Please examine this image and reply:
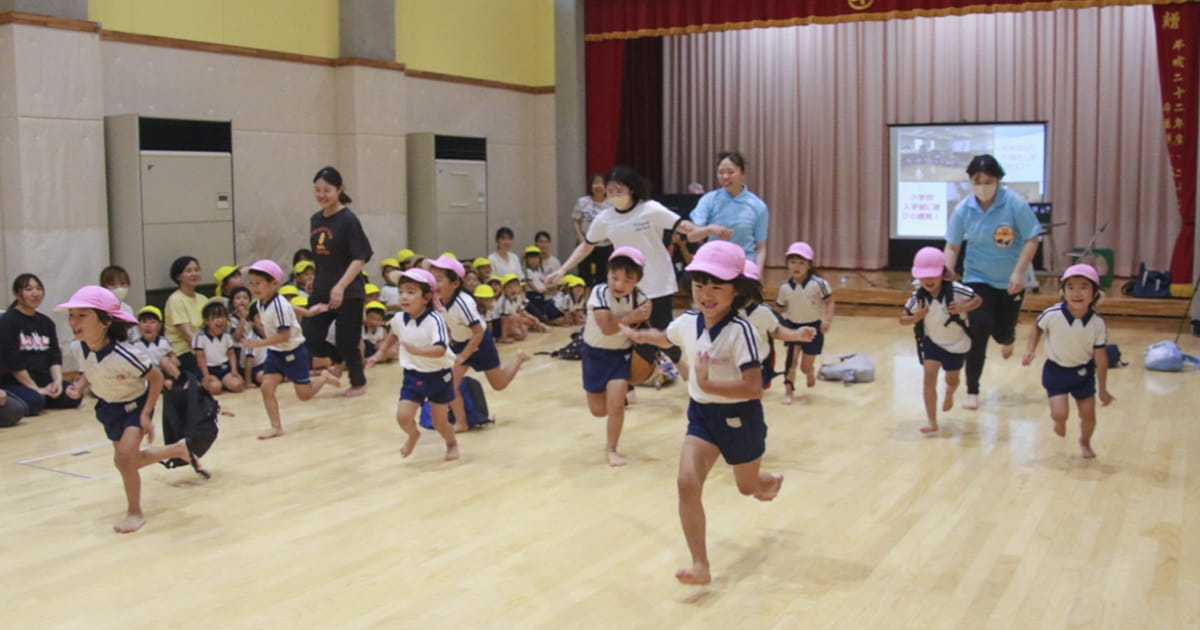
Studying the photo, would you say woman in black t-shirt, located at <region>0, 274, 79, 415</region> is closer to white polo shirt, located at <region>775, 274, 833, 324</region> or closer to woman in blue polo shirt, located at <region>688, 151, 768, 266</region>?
woman in blue polo shirt, located at <region>688, 151, 768, 266</region>

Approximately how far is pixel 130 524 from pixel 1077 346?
4615mm

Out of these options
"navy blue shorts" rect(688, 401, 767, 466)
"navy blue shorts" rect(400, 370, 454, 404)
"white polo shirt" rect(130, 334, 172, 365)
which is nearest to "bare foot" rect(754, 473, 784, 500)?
"navy blue shorts" rect(688, 401, 767, 466)

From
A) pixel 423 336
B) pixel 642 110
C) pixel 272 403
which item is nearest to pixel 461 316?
pixel 423 336

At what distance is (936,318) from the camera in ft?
22.1

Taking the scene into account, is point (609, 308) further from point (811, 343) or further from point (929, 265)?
point (811, 343)

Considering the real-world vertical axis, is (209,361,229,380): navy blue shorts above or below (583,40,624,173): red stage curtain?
below

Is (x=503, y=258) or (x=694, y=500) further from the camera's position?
(x=503, y=258)

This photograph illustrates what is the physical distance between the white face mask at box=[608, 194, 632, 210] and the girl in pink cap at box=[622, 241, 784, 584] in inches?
105

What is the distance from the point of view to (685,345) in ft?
14.5

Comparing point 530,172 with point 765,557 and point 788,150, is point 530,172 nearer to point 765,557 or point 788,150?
point 788,150

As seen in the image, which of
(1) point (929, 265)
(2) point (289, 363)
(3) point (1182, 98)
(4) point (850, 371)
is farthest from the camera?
(3) point (1182, 98)

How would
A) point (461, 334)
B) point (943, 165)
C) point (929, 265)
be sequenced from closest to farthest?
1. point (929, 265)
2. point (461, 334)
3. point (943, 165)

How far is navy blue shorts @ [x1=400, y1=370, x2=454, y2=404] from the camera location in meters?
6.19

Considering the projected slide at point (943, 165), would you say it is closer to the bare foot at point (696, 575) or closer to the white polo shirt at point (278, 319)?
the white polo shirt at point (278, 319)
